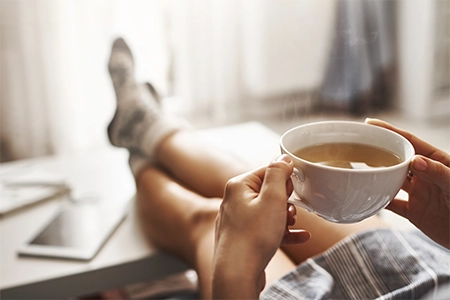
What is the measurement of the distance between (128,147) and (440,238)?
0.73 m

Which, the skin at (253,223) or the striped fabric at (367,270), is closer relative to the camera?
the skin at (253,223)

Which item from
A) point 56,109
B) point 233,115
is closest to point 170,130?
point 56,109

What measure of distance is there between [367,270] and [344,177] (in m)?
0.29

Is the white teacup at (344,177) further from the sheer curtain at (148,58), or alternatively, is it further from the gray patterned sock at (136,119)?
the sheer curtain at (148,58)

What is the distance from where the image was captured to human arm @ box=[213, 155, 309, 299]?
455 mm

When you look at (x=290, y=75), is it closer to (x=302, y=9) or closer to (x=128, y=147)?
(x=302, y=9)

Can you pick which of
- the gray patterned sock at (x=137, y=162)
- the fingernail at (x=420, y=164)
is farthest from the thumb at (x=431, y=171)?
the gray patterned sock at (x=137, y=162)

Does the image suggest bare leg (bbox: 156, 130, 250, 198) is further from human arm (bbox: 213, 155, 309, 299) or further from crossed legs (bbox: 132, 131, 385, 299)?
human arm (bbox: 213, 155, 309, 299)

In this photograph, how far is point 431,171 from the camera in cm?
49

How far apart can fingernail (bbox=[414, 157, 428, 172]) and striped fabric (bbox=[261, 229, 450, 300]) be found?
0.20m

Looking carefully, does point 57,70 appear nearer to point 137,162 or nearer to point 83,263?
point 137,162

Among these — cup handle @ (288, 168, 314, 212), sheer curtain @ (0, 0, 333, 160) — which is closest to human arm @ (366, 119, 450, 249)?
cup handle @ (288, 168, 314, 212)

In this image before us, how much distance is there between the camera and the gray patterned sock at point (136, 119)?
43.1 inches

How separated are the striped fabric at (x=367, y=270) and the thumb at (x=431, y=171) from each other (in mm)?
159
